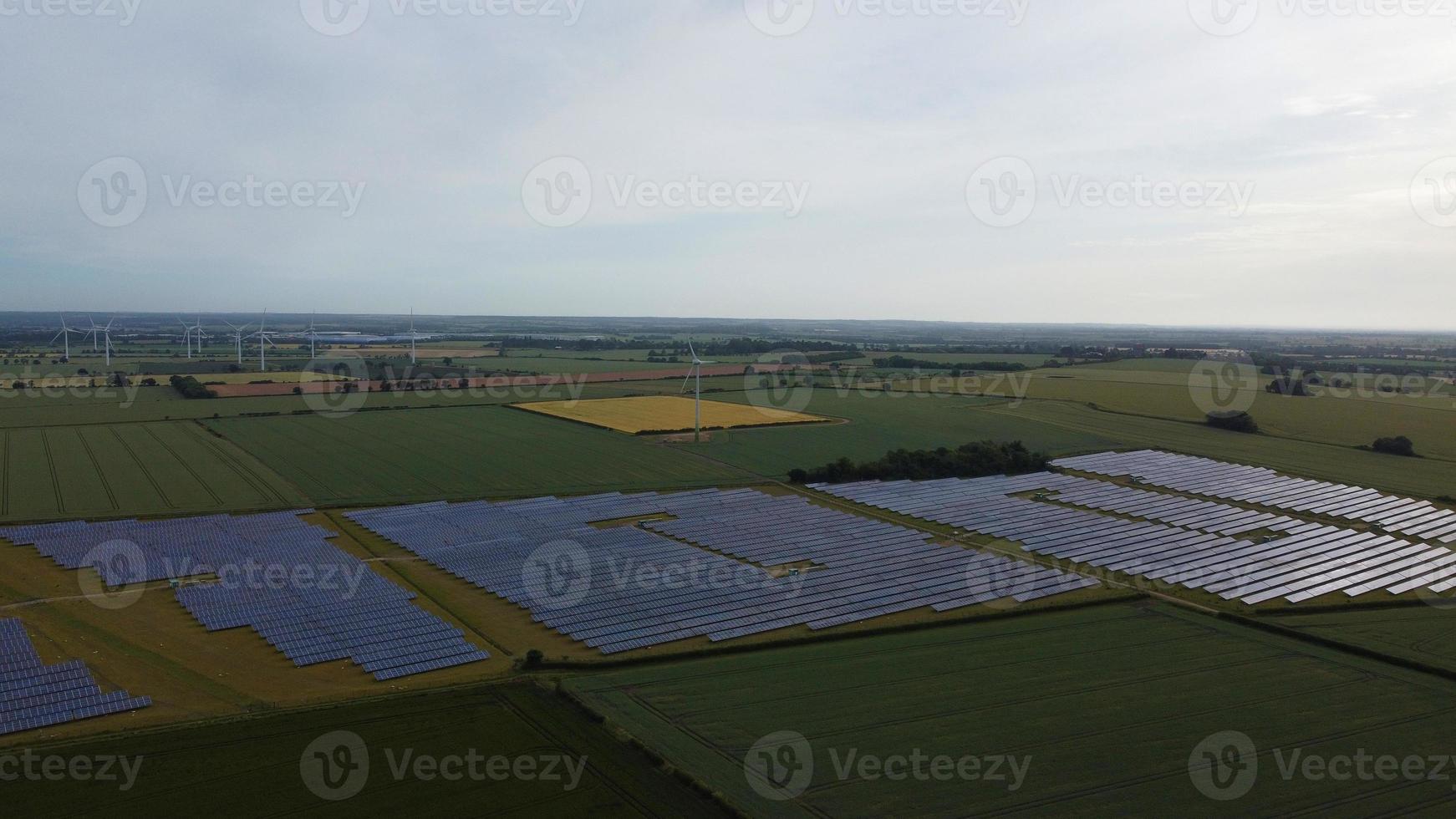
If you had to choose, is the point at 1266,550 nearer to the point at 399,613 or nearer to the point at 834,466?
the point at 834,466

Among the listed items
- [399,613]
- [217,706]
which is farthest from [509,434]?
[217,706]
